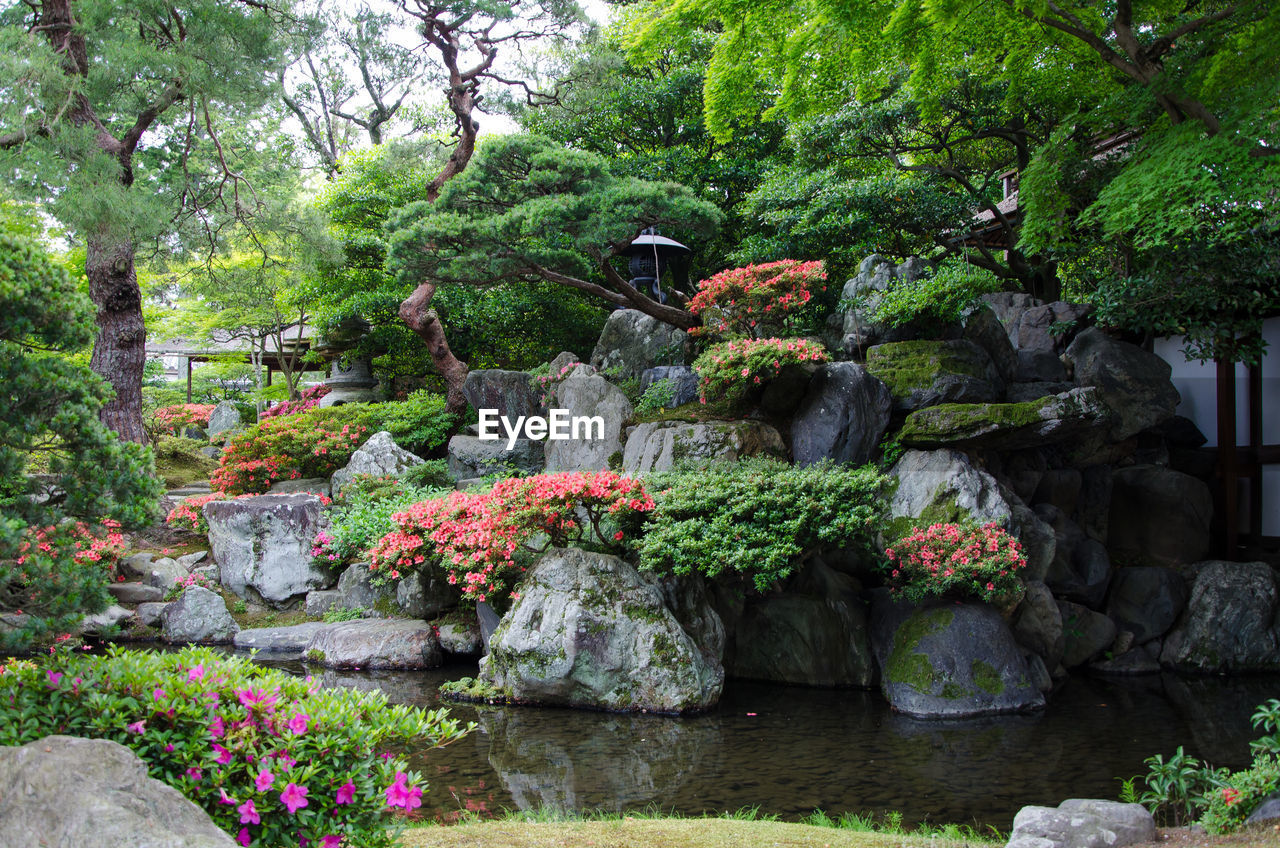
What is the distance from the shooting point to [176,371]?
33.7 meters

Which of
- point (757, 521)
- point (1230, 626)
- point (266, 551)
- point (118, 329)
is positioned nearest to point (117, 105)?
point (118, 329)

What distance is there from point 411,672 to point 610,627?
2.57 metres

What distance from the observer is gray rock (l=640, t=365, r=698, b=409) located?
11.8m

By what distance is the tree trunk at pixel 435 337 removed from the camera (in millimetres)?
14750

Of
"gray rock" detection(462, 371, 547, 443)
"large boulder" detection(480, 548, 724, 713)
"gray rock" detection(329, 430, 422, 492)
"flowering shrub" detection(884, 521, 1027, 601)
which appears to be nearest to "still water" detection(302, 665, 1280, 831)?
"large boulder" detection(480, 548, 724, 713)

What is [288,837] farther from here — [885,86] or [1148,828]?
[885,86]

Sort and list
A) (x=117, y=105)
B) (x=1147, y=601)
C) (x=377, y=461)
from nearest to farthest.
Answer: (x=1147, y=601) < (x=117, y=105) < (x=377, y=461)

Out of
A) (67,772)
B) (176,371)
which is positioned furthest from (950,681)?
(176,371)

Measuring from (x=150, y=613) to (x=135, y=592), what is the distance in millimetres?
462

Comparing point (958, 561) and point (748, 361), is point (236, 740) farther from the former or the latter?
point (748, 361)

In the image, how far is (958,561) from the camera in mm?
8031

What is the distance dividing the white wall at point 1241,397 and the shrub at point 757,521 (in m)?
7.42

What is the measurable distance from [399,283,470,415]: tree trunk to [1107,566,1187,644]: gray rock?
10397 mm

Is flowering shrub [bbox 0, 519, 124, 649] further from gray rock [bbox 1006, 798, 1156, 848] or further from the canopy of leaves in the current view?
the canopy of leaves
